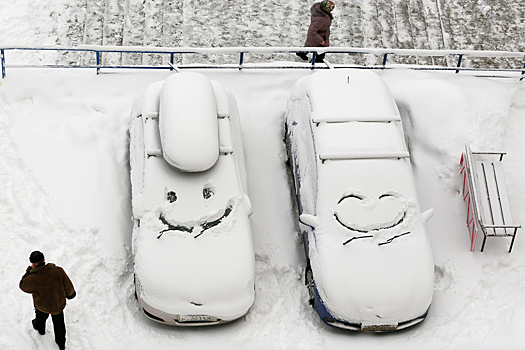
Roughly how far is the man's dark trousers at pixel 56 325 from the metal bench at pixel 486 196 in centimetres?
543

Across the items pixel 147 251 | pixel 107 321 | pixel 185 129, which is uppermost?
pixel 185 129

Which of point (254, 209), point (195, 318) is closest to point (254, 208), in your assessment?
point (254, 209)

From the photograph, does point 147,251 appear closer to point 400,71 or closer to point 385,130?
point 385,130

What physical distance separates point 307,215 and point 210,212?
1.21 m

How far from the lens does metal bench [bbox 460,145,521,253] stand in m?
8.92

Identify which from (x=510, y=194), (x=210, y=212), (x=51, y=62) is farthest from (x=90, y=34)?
(x=510, y=194)

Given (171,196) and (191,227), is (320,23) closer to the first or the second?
(171,196)

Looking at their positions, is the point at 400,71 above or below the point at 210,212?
above

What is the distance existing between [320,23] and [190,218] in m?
4.69

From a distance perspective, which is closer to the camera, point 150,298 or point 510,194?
point 150,298

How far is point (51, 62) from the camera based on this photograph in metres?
12.2

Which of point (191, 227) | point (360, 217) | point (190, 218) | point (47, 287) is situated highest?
point (360, 217)

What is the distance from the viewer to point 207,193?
8.20 metres

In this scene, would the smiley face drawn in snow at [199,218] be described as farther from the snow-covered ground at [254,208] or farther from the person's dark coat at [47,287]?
the person's dark coat at [47,287]
